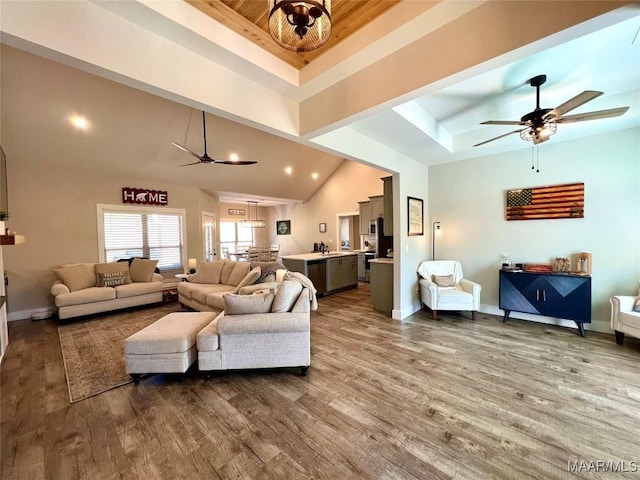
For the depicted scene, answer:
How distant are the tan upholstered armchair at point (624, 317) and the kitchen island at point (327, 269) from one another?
459 cm

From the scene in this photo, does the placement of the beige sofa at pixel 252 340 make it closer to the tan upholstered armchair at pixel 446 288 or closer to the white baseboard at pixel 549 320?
the tan upholstered armchair at pixel 446 288

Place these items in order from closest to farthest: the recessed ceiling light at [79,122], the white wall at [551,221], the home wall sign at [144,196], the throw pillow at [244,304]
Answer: the throw pillow at [244,304]
the white wall at [551,221]
the recessed ceiling light at [79,122]
the home wall sign at [144,196]

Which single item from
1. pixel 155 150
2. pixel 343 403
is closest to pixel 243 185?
pixel 155 150

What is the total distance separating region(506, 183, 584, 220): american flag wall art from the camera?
3.80m

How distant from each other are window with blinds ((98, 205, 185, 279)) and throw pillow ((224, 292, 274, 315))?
4.65m

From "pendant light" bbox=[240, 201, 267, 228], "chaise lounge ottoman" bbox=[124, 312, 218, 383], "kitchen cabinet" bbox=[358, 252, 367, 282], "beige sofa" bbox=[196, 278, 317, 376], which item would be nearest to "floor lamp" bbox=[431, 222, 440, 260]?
"kitchen cabinet" bbox=[358, 252, 367, 282]

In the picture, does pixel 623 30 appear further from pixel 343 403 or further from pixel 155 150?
pixel 155 150

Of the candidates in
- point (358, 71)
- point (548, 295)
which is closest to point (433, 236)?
point (548, 295)

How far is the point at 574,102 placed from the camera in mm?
2234

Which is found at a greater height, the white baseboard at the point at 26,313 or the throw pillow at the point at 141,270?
the throw pillow at the point at 141,270

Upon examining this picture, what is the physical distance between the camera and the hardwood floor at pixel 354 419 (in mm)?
1605

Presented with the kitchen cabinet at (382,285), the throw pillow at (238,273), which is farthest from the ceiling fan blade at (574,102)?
the throw pillow at (238,273)

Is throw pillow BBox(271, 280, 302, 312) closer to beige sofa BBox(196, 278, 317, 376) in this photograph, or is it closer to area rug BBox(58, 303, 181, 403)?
beige sofa BBox(196, 278, 317, 376)

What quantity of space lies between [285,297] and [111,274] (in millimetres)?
4272
